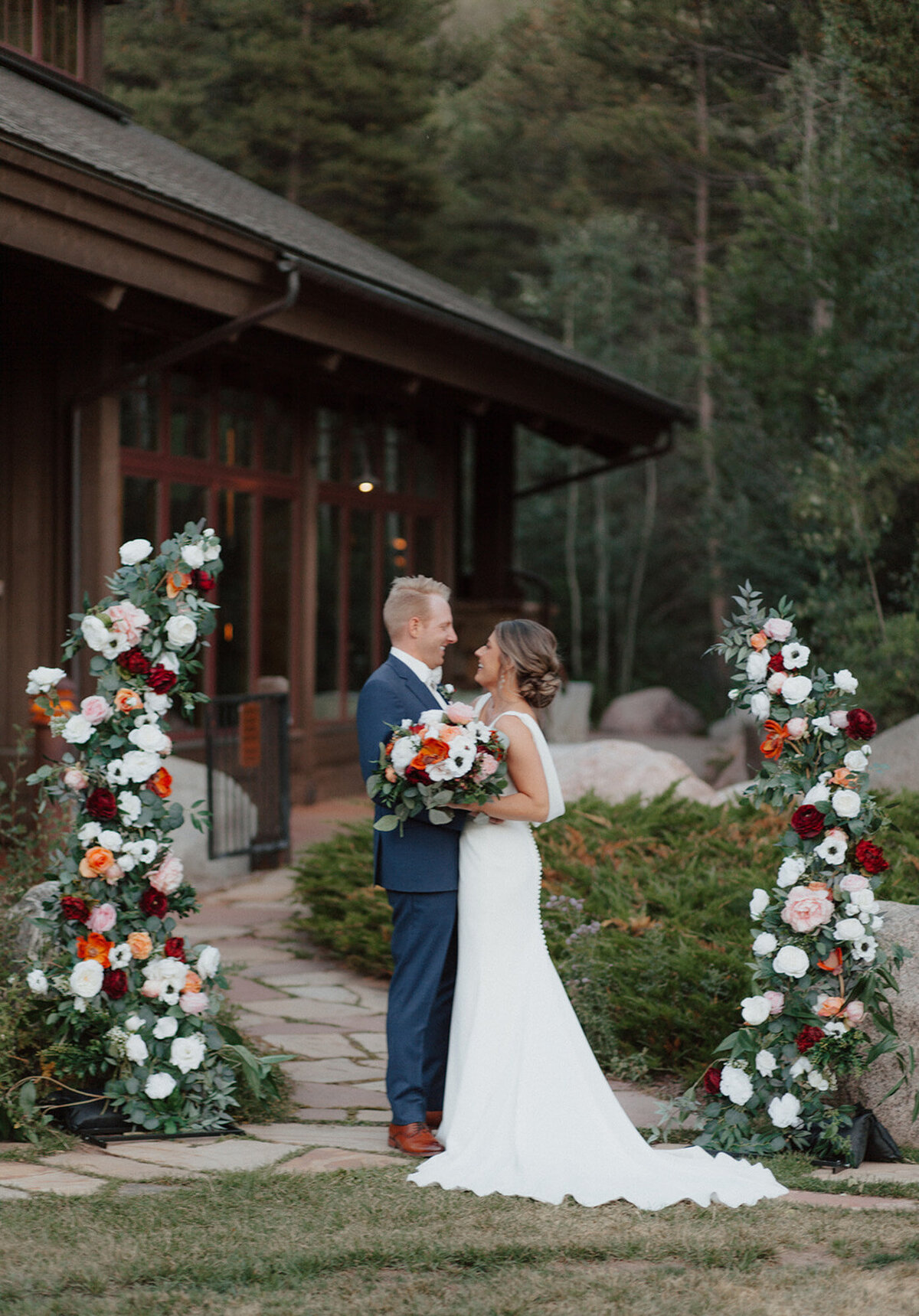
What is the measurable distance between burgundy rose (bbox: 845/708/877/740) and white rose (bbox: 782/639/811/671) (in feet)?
0.70

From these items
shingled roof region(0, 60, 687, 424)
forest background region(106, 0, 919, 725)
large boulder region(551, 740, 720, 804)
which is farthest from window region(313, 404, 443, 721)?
large boulder region(551, 740, 720, 804)

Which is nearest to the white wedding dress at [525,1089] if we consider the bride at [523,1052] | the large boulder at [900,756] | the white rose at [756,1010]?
the bride at [523,1052]

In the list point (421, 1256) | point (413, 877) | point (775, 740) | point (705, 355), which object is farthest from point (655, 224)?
point (421, 1256)

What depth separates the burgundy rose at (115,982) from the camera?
4.48 m

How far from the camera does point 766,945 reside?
449cm

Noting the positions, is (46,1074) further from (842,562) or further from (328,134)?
(328,134)

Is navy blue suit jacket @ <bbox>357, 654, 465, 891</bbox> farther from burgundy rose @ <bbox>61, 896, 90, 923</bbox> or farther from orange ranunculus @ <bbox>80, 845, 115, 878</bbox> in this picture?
burgundy rose @ <bbox>61, 896, 90, 923</bbox>

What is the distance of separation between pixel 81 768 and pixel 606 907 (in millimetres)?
2420

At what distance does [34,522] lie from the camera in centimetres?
931

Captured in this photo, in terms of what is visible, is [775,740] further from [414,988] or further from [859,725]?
[414,988]

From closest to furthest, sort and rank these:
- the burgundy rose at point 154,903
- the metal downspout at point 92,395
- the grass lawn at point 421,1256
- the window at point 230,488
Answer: the grass lawn at point 421,1256
the burgundy rose at point 154,903
the metal downspout at point 92,395
the window at point 230,488

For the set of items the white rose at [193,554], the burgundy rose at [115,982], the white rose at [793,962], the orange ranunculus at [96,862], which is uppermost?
the white rose at [193,554]

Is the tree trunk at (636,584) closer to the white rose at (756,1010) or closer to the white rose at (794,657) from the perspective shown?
the white rose at (794,657)

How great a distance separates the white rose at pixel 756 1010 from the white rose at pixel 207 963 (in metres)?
1.63
